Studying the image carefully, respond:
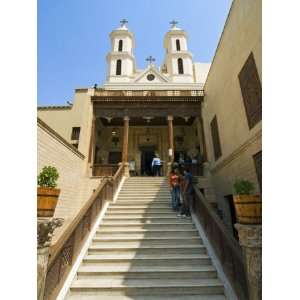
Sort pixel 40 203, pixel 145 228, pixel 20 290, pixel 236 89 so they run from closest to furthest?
pixel 20 290 → pixel 40 203 → pixel 145 228 → pixel 236 89

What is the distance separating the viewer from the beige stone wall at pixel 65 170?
7878 mm

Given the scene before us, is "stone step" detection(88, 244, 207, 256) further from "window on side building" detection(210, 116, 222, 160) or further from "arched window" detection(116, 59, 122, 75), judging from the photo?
"arched window" detection(116, 59, 122, 75)

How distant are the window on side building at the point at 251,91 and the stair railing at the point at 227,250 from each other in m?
3.27

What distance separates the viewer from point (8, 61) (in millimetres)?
2787

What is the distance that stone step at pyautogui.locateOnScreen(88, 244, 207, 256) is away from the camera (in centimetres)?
510

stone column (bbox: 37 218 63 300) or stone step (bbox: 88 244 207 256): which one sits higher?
stone column (bbox: 37 218 63 300)

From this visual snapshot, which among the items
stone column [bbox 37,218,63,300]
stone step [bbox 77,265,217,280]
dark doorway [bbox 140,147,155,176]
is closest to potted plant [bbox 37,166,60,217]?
stone column [bbox 37,218,63,300]

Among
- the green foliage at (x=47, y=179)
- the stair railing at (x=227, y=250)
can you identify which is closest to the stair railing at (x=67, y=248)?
the green foliage at (x=47, y=179)

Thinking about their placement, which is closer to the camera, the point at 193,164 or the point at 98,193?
the point at 98,193

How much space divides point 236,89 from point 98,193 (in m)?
6.21

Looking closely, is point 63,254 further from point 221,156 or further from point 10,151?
point 221,156

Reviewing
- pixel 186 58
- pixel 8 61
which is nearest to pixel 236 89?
pixel 8 61

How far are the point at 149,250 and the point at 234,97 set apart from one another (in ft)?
21.2

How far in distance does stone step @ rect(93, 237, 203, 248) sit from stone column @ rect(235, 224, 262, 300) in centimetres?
229
